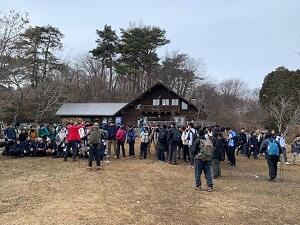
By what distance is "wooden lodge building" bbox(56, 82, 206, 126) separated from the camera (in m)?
49.8

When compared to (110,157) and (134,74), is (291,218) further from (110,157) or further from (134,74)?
(134,74)

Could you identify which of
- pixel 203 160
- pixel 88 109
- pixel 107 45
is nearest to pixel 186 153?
pixel 203 160

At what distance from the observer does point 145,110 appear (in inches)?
1981

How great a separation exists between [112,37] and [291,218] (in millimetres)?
50241

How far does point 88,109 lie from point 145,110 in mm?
7052

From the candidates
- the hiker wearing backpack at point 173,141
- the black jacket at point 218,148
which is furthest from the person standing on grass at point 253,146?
the black jacket at point 218,148

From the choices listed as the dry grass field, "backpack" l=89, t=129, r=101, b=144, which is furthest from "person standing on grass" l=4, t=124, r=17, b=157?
"backpack" l=89, t=129, r=101, b=144

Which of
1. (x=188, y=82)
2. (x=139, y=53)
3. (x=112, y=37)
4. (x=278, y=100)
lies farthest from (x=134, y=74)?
(x=278, y=100)

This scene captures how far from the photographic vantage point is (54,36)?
50.3m

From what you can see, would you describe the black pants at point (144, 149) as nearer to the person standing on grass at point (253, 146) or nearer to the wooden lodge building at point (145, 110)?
the person standing on grass at point (253, 146)

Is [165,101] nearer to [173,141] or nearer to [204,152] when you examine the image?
[173,141]

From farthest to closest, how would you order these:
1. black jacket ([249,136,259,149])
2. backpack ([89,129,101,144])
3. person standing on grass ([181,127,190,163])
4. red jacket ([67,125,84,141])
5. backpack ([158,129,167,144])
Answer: black jacket ([249,136,259,149]) < backpack ([158,129,167,144]) < person standing on grass ([181,127,190,163]) < red jacket ([67,125,84,141]) < backpack ([89,129,101,144])

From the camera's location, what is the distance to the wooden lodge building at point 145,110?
49.8m

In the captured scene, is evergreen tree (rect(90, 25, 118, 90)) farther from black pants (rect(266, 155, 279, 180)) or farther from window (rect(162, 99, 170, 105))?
black pants (rect(266, 155, 279, 180))
